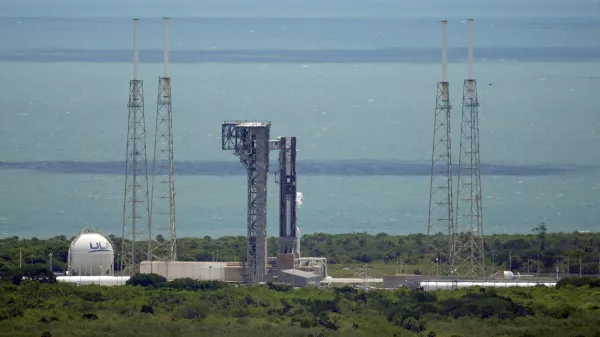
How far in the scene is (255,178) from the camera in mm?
80750

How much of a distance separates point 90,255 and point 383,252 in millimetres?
21487

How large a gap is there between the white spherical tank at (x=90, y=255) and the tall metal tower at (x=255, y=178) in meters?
7.06

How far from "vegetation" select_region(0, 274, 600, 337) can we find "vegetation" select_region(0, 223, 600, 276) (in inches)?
412

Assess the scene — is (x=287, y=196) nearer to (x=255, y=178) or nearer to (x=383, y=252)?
(x=255, y=178)

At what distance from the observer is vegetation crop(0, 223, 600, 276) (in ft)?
298

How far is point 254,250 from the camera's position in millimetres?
80875

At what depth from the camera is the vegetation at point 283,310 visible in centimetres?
6812

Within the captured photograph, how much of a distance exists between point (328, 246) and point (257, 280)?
833 inches

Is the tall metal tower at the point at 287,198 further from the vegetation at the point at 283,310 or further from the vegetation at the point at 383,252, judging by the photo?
the vegetation at the point at 383,252

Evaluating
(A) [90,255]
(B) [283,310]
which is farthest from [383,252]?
(B) [283,310]

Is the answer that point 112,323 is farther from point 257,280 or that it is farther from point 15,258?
point 15,258

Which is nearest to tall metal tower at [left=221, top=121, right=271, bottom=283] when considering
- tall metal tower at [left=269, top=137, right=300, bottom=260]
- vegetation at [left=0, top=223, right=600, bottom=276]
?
tall metal tower at [left=269, top=137, right=300, bottom=260]

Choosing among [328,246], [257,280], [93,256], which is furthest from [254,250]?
[328,246]

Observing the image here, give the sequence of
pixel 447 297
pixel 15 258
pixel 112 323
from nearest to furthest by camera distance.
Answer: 1. pixel 112 323
2. pixel 447 297
3. pixel 15 258
